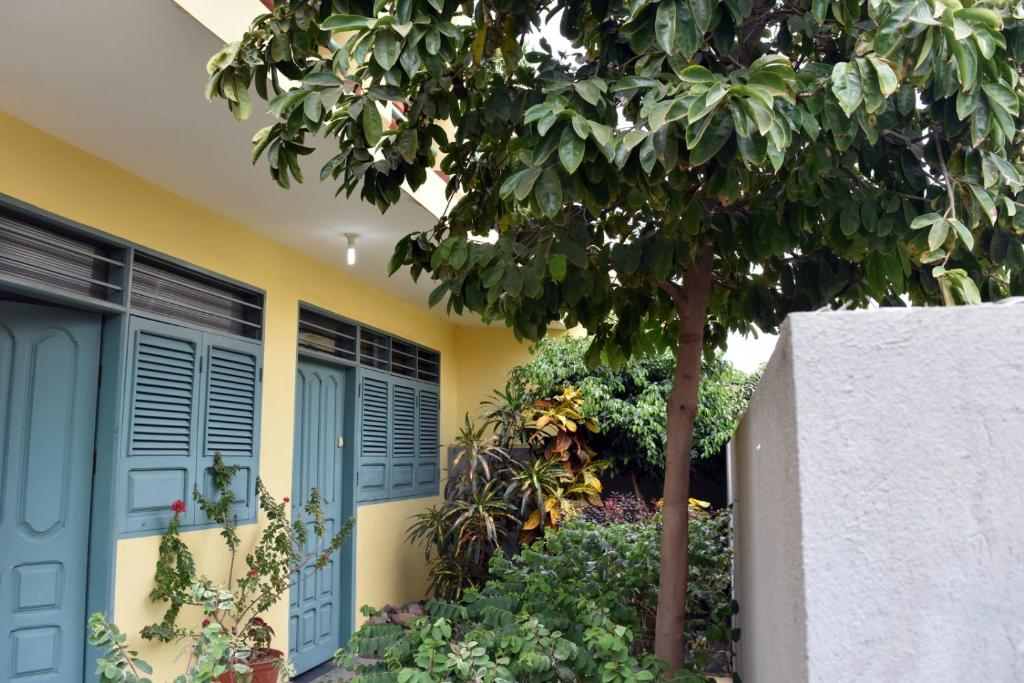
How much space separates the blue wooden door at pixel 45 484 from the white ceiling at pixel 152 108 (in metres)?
0.59

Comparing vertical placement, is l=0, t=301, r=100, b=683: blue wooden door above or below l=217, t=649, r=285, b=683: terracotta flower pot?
above

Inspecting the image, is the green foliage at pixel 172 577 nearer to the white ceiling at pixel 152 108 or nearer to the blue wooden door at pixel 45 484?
the blue wooden door at pixel 45 484

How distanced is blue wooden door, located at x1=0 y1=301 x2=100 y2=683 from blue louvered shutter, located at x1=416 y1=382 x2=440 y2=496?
413 centimetres

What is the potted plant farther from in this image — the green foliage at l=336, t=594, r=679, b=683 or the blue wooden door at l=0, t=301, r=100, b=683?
the green foliage at l=336, t=594, r=679, b=683

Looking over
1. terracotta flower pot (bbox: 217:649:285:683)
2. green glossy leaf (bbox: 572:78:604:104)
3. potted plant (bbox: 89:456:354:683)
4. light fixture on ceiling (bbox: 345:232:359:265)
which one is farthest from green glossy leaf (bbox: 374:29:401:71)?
terracotta flower pot (bbox: 217:649:285:683)

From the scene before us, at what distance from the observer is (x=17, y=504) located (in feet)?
12.2

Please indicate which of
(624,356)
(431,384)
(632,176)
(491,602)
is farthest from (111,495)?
(431,384)

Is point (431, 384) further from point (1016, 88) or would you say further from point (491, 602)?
point (1016, 88)

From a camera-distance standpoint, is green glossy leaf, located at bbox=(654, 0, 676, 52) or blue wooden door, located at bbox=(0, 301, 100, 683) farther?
blue wooden door, located at bbox=(0, 301, 100, 683)

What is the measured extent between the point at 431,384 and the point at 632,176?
6329 mm

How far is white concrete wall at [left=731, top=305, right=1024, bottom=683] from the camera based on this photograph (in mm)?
1141

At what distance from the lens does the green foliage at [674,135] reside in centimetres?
195

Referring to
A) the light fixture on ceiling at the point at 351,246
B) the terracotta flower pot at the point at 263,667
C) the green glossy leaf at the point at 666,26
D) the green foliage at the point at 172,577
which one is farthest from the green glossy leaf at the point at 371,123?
the terracotta flower pot at the point at 263,667

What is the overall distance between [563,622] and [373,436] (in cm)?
441
